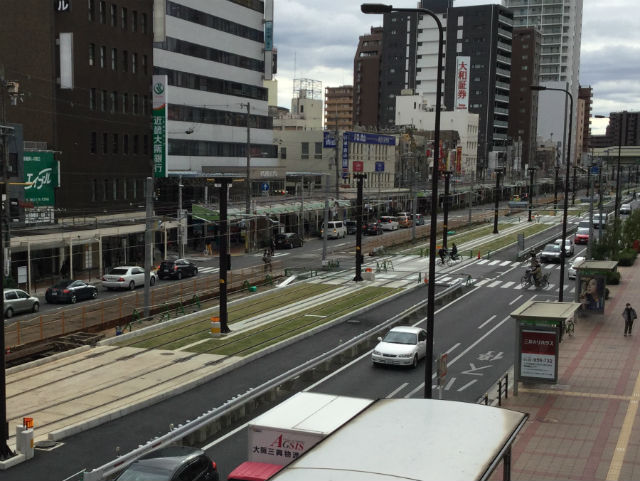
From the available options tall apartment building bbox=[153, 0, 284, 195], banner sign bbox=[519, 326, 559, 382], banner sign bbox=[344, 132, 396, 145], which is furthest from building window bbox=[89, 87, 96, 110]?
banner sign bbox=[344, 132, 396, 145]

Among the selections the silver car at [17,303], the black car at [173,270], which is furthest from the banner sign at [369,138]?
the silver car at [17,303]

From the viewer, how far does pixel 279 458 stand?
15219mm

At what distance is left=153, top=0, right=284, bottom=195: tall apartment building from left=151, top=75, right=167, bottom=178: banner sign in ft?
21.9

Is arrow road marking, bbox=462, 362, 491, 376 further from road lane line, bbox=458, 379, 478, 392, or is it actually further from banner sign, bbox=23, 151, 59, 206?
banner sign, bbox=23, 151, 59, 206

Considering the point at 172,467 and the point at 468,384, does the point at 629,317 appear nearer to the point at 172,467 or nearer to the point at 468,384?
the point at 468,384

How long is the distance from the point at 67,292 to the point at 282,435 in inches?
1141

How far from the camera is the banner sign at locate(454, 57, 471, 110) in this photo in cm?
15462

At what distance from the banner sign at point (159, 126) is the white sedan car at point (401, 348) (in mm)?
35673

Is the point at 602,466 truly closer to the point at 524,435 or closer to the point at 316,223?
the point at 524,435

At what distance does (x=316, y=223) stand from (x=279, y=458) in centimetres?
6667

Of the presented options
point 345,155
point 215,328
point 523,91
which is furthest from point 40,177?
point 523,91

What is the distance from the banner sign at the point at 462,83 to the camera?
155 m

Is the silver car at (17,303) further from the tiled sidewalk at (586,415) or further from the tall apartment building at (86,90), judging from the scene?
the tiled sidewalk at (586,415)

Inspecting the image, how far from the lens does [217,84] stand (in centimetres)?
7900
